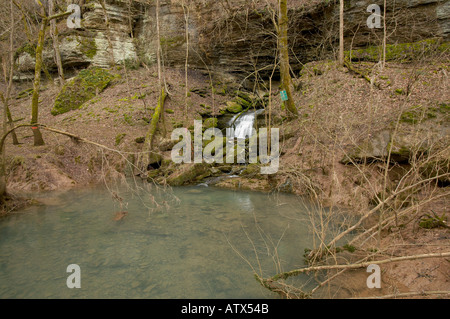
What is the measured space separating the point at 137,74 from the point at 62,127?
8806 millimetres

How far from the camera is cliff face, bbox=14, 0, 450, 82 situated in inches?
660

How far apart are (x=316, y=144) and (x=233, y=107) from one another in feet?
33.9

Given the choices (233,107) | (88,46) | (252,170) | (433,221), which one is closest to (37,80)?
(252,170)

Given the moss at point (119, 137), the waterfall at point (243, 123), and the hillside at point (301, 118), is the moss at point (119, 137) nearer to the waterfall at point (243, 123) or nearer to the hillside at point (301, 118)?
the hillside at point (301, 118)

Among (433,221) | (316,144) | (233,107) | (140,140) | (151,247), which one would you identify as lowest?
(151,247)

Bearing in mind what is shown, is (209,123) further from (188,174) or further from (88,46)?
(88,46)

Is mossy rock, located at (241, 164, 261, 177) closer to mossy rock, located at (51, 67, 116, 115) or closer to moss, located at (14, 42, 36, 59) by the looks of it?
mossy rock, located at (51, 67, 116, 115)

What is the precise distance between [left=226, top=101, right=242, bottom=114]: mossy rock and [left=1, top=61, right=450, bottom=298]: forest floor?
77cm

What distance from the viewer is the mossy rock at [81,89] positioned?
17.5 meters

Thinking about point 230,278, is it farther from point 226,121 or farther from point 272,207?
point 226,121

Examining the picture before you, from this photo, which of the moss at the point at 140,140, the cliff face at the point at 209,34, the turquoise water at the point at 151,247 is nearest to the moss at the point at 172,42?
the cliff face at the point at 209,34

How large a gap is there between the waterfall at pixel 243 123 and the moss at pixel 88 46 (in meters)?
13.6

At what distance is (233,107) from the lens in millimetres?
19328

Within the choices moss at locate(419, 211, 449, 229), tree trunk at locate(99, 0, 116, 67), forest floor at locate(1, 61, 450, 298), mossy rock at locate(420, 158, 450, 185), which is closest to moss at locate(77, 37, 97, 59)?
tree trunk at locate(99, 0, 116, 67)
